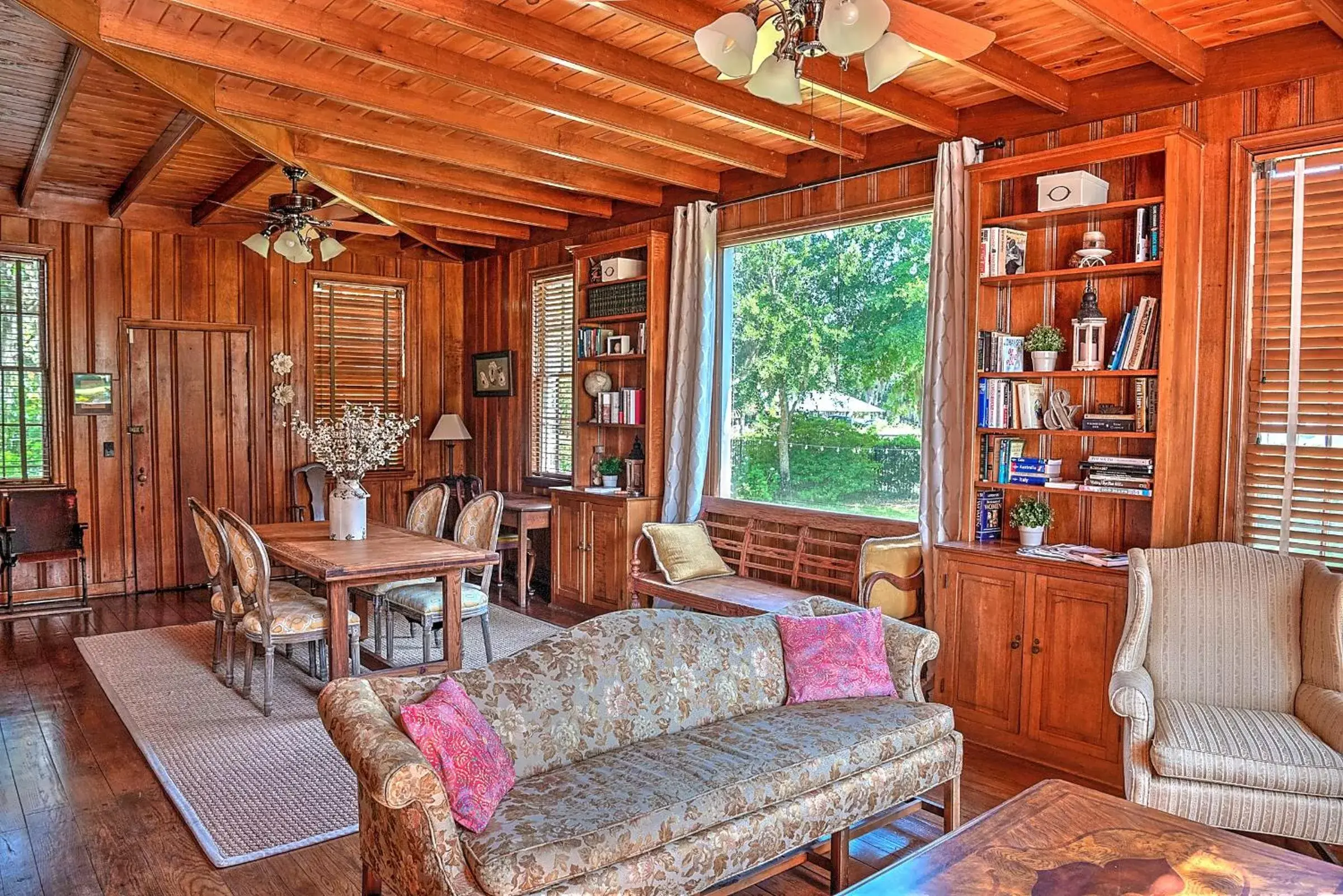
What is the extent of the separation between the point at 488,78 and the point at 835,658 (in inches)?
112

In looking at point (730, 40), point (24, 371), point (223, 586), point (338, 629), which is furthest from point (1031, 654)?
point (24, 371)

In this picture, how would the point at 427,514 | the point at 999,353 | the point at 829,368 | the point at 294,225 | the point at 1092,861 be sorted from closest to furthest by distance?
1. the point at 1092,861
2. the point at 999,353
3. the point at 829,368
4. the point at 294,225
5. the point at 427,514

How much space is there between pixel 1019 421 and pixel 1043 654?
3.43 ft

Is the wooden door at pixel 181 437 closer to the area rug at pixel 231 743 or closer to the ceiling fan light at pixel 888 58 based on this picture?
the area rug at pixel 231 743

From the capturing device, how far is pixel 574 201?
6.49 meters

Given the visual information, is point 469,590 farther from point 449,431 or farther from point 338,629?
point 449,431

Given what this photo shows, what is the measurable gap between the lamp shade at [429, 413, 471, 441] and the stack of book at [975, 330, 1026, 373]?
17.5ft

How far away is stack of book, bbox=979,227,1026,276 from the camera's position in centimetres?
415

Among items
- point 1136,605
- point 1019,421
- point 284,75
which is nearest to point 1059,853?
point 1136,605

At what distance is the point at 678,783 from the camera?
249 centimetres

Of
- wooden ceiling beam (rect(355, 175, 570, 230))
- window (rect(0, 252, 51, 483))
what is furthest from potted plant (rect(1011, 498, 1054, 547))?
window (rect(0, 252, 51, 483))

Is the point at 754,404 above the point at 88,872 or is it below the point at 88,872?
above

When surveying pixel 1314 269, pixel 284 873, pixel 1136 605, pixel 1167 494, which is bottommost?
pixel 284 873

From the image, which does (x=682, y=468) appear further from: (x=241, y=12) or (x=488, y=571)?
(x=241, y=12)
